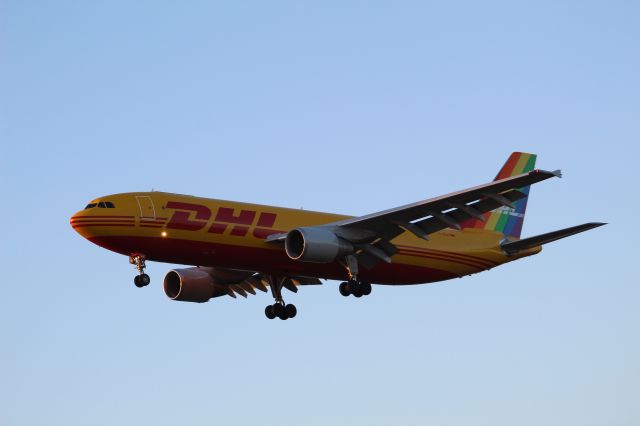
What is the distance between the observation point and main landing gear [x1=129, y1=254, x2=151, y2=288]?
4903 centimetres

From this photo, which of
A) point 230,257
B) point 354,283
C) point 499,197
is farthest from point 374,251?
point 499,197

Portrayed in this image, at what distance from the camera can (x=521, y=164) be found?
60844 millimetres

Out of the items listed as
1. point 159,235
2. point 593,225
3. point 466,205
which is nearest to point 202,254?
point 159,235

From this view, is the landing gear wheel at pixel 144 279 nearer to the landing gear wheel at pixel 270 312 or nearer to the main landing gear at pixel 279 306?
the main landing gear at pixel 279 306

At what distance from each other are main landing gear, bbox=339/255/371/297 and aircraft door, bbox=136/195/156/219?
828 centimetres

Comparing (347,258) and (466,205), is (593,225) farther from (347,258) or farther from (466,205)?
(347,258)

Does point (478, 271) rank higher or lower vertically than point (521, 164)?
lower

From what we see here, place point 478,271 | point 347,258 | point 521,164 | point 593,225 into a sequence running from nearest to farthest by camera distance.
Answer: point 593,225 < point 347,258 < point 478,271 < point 521,164

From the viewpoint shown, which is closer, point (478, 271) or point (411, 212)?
point (411, 212)

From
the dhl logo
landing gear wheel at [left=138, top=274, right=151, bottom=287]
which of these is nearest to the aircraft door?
the dhl logo

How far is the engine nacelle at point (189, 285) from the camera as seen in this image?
5691cm

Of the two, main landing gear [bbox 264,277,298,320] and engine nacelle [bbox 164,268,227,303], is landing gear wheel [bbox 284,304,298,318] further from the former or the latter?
engine nacelle [bbox 164,268,227,303]

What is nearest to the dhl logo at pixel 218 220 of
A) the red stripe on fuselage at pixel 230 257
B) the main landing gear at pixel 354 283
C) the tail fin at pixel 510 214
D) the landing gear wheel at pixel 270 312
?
the red stripe on fuselage at pixel 230 257

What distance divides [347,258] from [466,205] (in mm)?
5865
